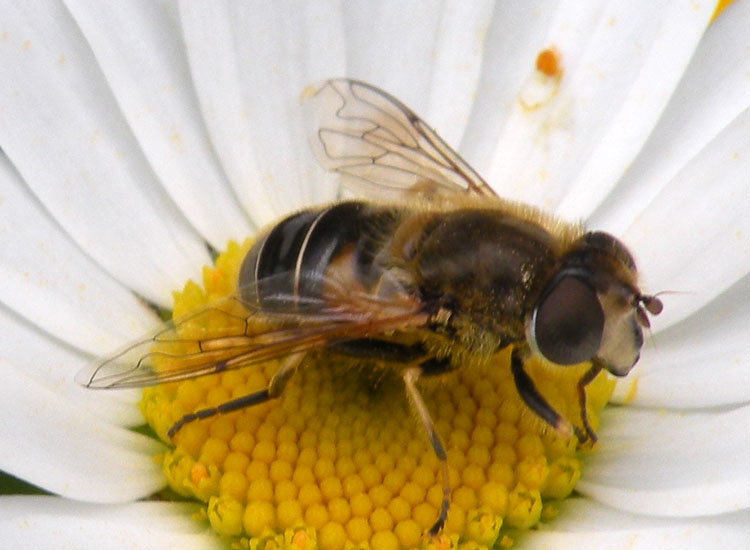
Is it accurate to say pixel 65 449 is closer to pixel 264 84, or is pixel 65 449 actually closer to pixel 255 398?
pixel 255 398

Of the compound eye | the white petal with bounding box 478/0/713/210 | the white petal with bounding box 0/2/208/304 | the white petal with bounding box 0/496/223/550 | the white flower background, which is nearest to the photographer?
the compound eye

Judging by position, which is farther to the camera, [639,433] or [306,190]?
[306,190]

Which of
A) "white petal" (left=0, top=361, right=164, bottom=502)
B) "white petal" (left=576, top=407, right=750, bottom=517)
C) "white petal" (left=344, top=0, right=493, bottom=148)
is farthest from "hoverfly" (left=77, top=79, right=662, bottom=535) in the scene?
"white petal" (left=344, top=0, right=493, bottom=148)

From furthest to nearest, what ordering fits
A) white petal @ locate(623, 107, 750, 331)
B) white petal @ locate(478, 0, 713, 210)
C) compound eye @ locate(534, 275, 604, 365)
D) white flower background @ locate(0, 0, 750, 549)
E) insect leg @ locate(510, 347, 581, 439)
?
1. white petal @ locate(478, 0, 713, 210)
2. white petal @ locate(623, 107, 750, 331)
3. white flower background @ locate(0, 0, 750, 549)
4. insect leg @ locate(510, 347, 581, 439)
5. compound eye @ locate(534, 275, 604, 365)

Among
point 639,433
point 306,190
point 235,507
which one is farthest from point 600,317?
point 306,190

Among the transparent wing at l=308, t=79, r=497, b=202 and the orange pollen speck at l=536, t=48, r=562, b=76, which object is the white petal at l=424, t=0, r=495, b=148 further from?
the transparent wing at l=308, t=79, r=497, b=202

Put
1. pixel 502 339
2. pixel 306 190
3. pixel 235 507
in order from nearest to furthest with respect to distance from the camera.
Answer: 1. pixel 502 339
2. pixel 235 507
3. pixel 306 190

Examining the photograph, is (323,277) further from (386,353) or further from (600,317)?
(600,317)
